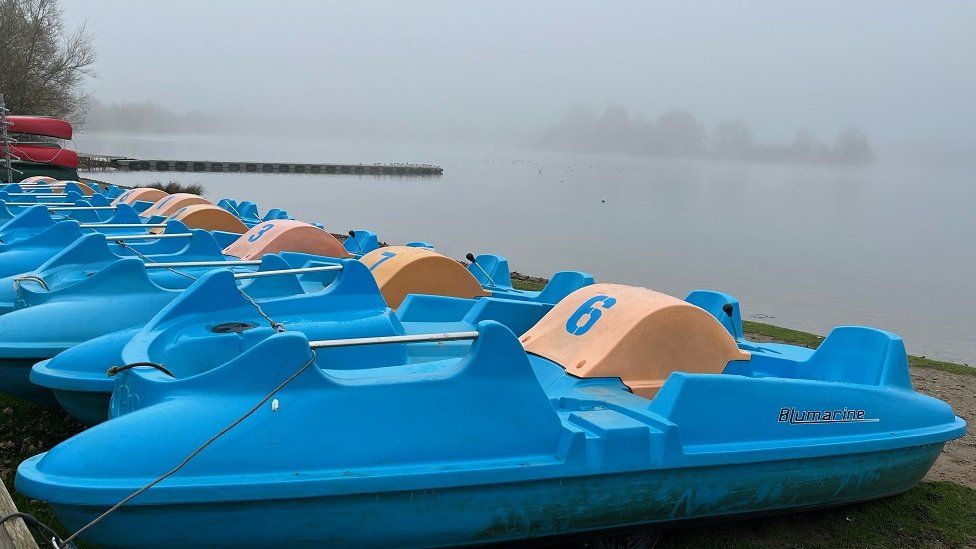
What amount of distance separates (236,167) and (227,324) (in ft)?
202

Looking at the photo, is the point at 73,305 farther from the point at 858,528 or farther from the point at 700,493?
the point at 858,528

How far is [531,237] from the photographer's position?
2884 cm

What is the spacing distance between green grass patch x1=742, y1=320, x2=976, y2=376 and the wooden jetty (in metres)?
48.9

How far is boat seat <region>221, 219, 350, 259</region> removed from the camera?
27.1 feet

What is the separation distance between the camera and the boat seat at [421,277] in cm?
689

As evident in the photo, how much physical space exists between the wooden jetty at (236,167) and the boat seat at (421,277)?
4926cm

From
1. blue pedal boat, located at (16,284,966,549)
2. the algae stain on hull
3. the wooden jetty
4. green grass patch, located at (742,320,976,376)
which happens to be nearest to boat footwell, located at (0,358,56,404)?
blue pedal boat, located at (16,284,966,549)

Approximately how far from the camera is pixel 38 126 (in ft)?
73.1

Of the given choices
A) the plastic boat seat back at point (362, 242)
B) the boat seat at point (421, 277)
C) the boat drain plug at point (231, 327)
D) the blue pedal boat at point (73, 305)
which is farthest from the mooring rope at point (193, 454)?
the plastic boat seat back at point (362, 242)

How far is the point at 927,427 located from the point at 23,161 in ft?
76.6

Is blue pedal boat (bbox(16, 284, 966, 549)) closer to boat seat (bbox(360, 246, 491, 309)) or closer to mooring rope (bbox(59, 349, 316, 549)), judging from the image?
mooring rope (bbox(59, 349, 316, 549))

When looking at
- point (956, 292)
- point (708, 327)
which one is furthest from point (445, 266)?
point (956, 292)

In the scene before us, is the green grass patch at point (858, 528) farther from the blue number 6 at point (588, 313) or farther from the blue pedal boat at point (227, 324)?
the blue pedal boat at point (227, 324)

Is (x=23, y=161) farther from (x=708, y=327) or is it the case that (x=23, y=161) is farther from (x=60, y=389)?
(x=708, y=327)
